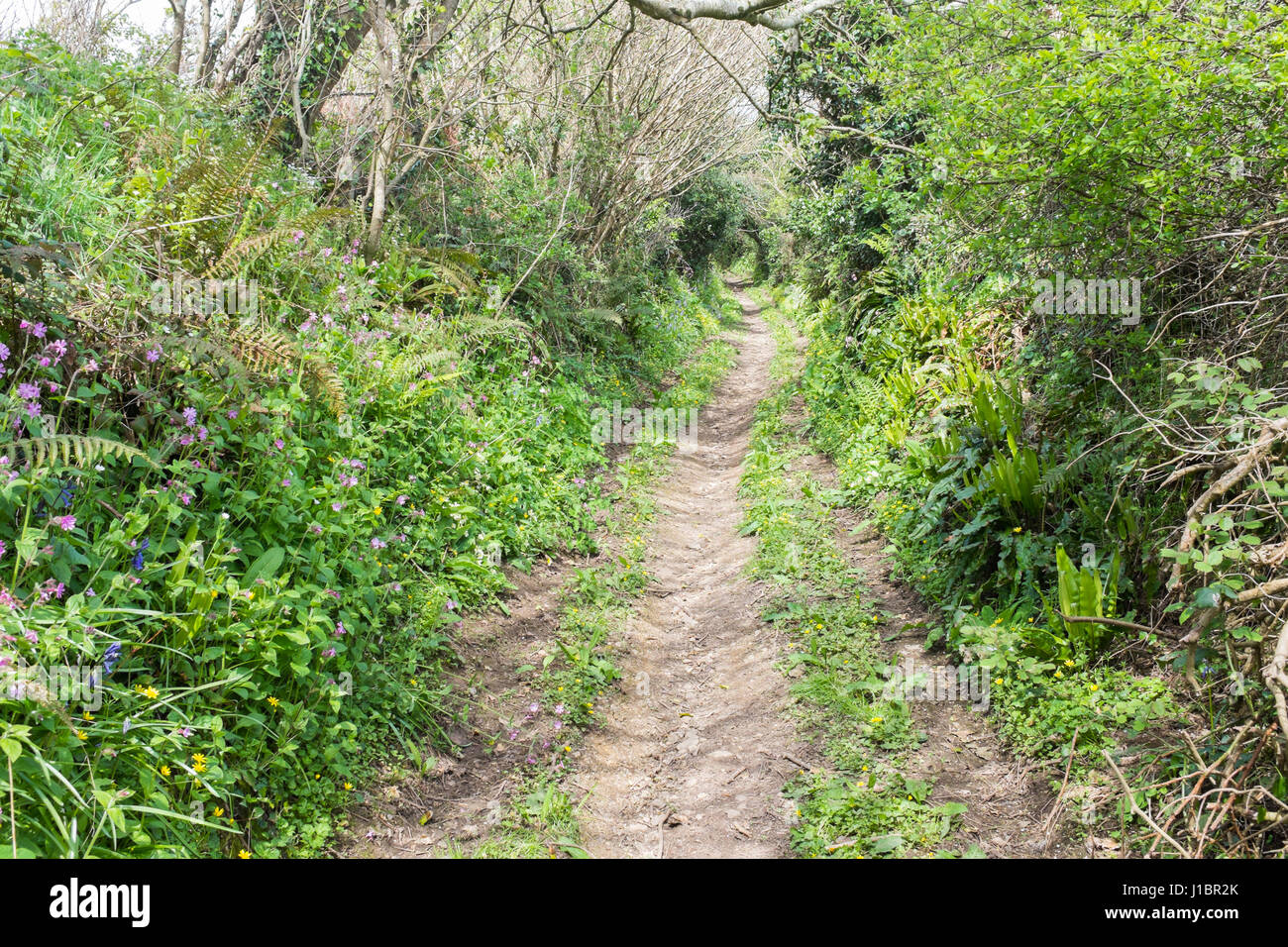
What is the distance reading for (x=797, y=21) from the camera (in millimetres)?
6539

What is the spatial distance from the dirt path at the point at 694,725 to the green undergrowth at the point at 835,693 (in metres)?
0.15

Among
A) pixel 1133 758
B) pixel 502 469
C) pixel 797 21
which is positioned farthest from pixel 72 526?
pixel 797 21

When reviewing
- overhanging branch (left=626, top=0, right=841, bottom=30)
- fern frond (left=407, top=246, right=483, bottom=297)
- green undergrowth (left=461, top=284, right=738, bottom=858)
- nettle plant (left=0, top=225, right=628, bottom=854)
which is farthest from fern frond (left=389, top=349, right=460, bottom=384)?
overhanging branch (left=626, top=0, right=841, bottom=30)

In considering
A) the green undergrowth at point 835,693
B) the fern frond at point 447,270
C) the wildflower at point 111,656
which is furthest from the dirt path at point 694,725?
the fern frond at point 447,270

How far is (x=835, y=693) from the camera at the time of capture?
4262 mm

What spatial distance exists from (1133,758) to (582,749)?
2399 mm

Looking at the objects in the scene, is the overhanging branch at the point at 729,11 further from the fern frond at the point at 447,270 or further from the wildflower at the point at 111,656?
the wildflower at the point at 111,656

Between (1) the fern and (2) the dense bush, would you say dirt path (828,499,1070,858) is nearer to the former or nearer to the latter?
(2) the dense bush

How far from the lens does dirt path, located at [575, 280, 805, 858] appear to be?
3.50 metres

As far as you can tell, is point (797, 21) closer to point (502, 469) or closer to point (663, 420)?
point (502, 469)

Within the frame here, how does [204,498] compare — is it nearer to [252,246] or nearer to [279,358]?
[279,358]

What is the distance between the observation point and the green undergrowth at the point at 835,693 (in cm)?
330

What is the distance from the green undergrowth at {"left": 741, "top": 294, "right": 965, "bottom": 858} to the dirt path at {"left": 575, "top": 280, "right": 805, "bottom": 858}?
0.15 m

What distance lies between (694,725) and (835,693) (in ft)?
2.53
